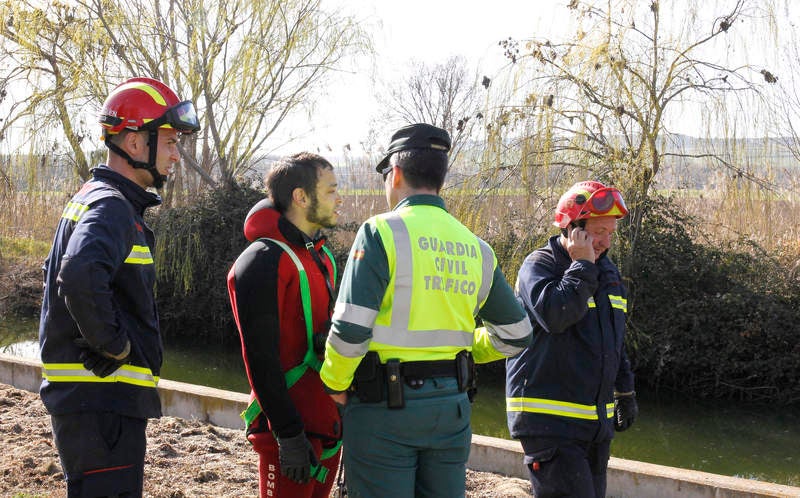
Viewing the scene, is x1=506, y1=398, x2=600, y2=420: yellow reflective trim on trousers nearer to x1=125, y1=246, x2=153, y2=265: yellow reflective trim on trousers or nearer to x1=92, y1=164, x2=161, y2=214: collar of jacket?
x1=125, y1=246, x2=153, y2=265: yellow reflective trim on trousers

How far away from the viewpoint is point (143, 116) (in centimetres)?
303

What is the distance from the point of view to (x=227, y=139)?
12.4 m

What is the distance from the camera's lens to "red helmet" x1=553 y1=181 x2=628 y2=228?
3598 mm

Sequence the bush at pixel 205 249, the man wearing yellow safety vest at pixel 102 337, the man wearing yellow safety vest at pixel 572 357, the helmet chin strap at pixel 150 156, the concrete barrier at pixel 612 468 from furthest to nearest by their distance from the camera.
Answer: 1. the bush at pixel 205 249
2. the concrete barrier at pixel 612 468
3. the man wearing yellow safety vest at pixel 572 357
4. the helmet chin strap at pixel 150 156
5. the man wearing yellow safety vest at pixel 102 337

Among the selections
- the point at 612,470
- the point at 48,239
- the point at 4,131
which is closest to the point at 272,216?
the point at 612,470

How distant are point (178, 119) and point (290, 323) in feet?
2.89

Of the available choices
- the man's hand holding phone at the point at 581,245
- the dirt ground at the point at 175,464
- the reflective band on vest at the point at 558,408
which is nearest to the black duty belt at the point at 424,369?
the reflective band on vest at the point at 558,408

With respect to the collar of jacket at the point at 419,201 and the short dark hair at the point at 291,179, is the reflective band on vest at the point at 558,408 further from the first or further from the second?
the short dark hair at the point at 291,179

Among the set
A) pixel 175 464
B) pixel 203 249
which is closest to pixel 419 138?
pixel 175 464

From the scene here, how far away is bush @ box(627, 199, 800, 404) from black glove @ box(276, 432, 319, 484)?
6504mm

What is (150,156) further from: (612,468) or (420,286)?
(612,468)

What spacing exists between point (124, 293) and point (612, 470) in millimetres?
3243

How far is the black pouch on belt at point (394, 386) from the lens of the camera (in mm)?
2648

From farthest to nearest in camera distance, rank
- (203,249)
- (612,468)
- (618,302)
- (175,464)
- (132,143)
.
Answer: (203,249), (175,464), (612,468), (618,302), (132,143)
